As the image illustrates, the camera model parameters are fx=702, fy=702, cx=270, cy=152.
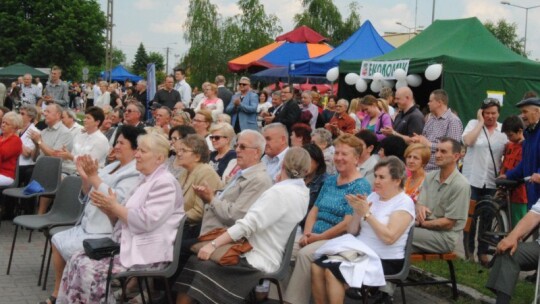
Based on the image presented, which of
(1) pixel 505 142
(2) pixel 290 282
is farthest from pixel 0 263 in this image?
(1) pixel 505 142

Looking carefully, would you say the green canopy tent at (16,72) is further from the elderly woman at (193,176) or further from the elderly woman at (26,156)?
the elderly woman at (193,176)

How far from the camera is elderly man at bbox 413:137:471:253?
5742mm

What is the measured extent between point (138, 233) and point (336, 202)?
161 cm

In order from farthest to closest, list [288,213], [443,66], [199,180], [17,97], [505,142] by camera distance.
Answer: [17,97] < [443,66] < [505,142] < [199,180] < [288,213]

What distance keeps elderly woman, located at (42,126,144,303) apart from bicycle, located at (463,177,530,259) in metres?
3.48

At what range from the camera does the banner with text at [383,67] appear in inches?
506

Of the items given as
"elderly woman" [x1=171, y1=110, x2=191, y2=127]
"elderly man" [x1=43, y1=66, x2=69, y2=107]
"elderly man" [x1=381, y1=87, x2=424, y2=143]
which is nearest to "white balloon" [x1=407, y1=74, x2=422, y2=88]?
"elderly man" [x1=381, y1=87, x2=424, y2=143]

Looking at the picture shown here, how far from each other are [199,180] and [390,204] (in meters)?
1.62

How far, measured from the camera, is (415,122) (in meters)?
8.27

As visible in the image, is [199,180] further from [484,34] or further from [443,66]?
[484,34]

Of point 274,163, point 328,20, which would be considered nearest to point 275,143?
point 274,163

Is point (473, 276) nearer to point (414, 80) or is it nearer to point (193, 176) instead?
point (193, 176)

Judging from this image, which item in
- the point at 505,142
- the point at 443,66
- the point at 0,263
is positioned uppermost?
the point at 443,66

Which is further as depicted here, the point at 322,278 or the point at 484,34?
the point at 484,34
